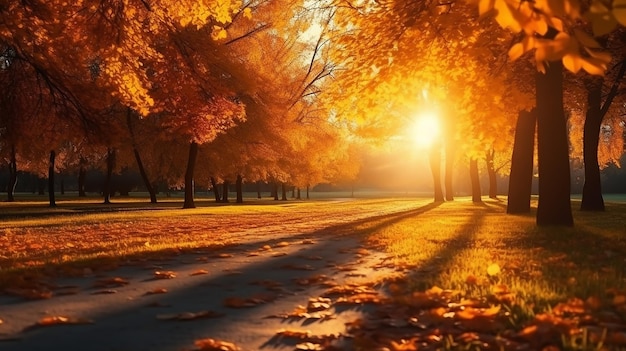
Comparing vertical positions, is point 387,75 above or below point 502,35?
below

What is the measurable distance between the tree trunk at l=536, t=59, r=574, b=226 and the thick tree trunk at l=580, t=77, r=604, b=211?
929 centimetres

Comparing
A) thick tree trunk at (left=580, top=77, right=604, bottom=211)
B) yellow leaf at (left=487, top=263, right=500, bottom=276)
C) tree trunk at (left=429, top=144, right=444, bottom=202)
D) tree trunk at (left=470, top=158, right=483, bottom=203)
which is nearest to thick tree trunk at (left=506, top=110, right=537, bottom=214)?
thick tree trunk at (left=580, top=77, right=604, bottom=211)

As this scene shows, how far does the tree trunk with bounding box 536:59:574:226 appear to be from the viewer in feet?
43.4

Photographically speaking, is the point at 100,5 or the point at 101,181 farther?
the point at 101,181

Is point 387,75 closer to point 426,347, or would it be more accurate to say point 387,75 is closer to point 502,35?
point 502,35

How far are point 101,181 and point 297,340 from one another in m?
87.0

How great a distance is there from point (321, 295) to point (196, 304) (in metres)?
1.27

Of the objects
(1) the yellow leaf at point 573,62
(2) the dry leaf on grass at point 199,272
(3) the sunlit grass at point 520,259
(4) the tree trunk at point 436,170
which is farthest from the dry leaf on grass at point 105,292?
(4) the tree trunk at point 436,170

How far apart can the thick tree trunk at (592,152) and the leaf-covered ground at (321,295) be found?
1172 cm

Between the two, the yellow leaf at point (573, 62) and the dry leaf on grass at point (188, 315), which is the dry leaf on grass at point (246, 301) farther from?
the yellow leaf at point (573, 62)

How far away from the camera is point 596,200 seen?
2198 cm

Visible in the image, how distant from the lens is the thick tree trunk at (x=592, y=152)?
21891 mm

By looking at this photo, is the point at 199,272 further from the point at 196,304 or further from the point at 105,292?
the point at 196,304

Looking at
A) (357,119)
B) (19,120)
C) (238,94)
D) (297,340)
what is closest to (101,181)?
(238,94)
